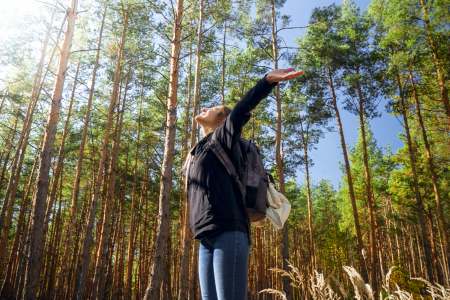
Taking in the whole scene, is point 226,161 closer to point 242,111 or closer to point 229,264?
point 242,111

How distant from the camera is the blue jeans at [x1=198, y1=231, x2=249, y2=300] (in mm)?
1632

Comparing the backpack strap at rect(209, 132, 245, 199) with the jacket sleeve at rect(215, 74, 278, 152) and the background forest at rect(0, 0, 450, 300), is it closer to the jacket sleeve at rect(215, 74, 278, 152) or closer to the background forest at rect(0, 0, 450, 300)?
the jacket sleeve at rect(215, 74, 278, 152)

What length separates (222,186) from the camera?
1.85m

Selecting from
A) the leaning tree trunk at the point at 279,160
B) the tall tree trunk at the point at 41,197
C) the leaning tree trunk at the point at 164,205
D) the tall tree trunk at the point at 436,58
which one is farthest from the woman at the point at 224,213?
the tall tree trunk at the point at 436,58

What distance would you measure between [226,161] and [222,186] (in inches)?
5.8

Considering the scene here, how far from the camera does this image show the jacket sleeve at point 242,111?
1784 mm

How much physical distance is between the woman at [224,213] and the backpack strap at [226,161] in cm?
2

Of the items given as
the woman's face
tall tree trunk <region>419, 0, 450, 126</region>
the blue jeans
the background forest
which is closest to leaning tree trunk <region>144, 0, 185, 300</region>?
the background forest

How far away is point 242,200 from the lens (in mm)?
1879

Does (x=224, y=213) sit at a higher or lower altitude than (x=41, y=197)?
lower

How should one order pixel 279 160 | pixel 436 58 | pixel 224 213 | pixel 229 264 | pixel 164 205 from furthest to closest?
pixel 436 58, pixel 279 160, pixel 164 205, pixel 224 213, pixel 229 264

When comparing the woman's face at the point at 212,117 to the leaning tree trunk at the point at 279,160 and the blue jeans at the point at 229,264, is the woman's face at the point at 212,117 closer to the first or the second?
the blue jeans at the point at 229,264

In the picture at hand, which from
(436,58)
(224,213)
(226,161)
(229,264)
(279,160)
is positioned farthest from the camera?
(436,58)

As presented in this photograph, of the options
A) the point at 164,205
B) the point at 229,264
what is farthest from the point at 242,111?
the point at 164,205
